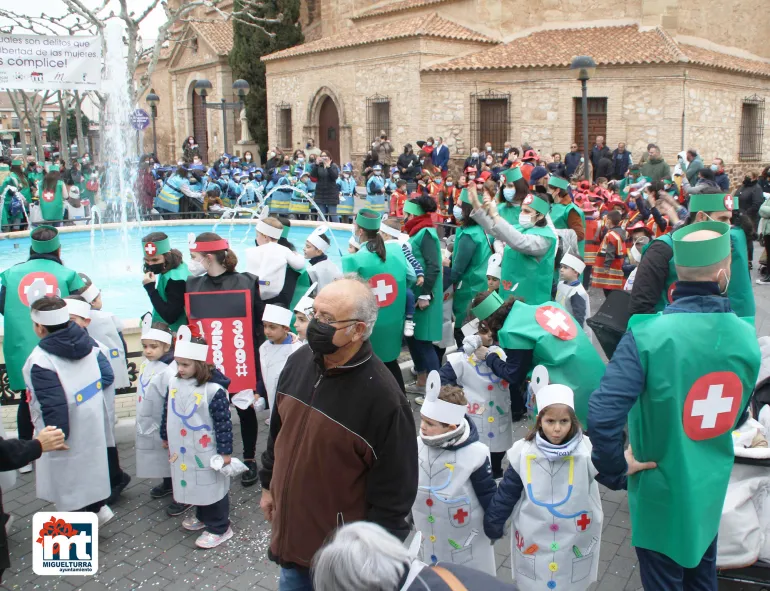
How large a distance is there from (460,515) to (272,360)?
2.17 m

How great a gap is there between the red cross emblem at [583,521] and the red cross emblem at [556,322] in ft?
3.67

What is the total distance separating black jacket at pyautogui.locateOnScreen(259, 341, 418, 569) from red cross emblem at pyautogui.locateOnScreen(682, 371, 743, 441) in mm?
1177

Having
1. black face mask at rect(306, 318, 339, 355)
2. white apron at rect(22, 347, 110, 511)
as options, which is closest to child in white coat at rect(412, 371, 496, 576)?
black face mask at rect(306, 318, 339, 355)

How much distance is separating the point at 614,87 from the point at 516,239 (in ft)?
63.8

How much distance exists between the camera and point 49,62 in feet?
41.7

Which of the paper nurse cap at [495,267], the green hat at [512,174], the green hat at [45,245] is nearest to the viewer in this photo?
the green hat at [45,245]

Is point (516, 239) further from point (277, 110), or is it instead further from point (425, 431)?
point (277, 110)

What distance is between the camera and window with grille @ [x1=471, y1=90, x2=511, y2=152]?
2622 centimetres

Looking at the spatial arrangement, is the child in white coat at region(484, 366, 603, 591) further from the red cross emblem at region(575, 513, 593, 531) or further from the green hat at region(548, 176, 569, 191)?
the green hat at region(548, 176, 569, 191)

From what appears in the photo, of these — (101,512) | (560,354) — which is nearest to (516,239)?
(560,354)

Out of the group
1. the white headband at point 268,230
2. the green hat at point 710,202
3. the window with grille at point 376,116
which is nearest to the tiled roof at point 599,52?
the window with grille at point 376,116

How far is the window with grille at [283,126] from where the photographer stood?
34.9 meters

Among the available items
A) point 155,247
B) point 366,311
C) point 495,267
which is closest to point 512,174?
point 495,267

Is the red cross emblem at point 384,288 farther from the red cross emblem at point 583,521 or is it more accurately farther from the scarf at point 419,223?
the red cross emblem at point 583,521
